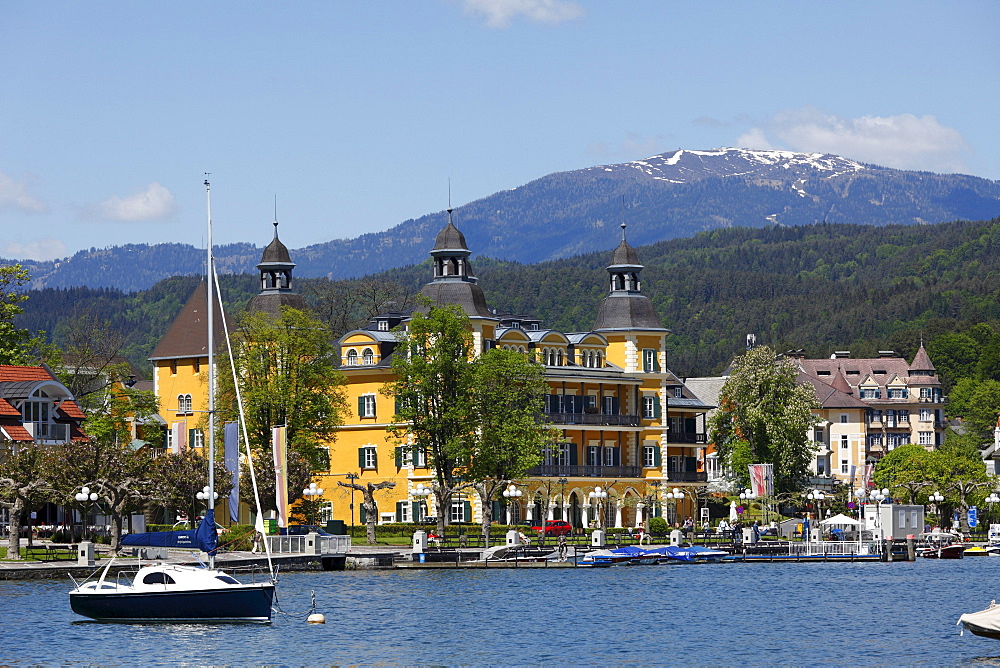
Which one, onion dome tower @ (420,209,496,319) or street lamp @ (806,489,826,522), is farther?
street lamp @ (806,489,826,522)

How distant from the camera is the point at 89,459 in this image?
3132 inches

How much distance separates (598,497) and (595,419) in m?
11.8

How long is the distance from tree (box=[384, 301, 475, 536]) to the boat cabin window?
40.2m

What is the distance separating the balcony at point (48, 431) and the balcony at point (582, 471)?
2977 cm

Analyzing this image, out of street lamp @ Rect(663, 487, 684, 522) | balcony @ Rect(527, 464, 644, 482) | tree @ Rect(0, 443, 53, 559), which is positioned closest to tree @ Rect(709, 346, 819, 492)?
street lamp @ Rect(663, 487, 684, 522)

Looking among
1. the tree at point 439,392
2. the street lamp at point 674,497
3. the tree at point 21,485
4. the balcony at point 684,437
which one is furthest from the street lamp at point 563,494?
the tree at point 21,485

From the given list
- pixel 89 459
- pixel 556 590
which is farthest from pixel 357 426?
pixel 556 590

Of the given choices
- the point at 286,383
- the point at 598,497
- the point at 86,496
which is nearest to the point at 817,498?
the point at 598,497

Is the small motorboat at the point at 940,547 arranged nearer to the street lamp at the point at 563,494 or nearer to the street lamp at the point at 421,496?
the street lamp at the point at 563,494

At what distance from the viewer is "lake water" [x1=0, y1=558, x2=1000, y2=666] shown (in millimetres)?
50250

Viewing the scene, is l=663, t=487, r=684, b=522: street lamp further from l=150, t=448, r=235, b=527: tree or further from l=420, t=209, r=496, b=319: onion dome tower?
l=150, t=448, r=235, b=527: tree

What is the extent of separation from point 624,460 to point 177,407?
2949 centimetres

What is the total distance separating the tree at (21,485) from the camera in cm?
7638

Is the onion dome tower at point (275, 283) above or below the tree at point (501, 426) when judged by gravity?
above
